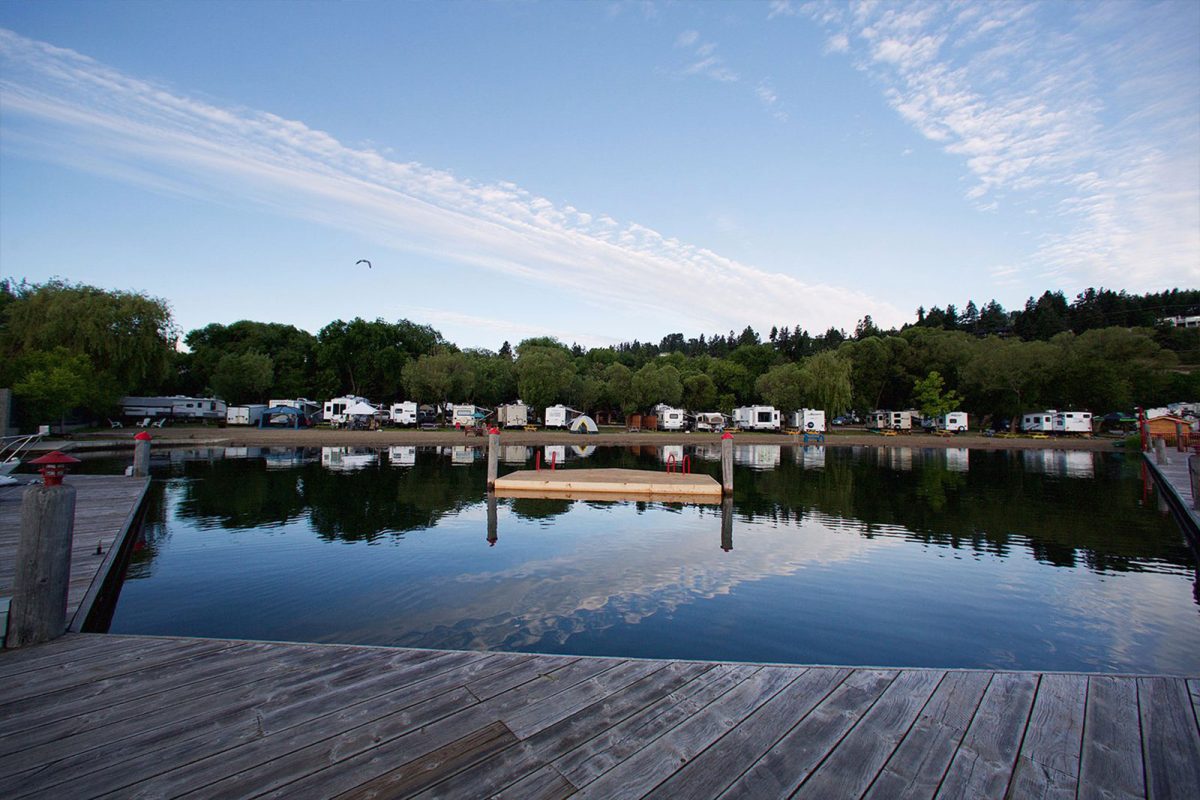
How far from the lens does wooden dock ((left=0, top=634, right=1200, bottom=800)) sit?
130 inches

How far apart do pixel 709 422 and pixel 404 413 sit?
34035mm

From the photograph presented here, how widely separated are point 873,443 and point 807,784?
177 ft

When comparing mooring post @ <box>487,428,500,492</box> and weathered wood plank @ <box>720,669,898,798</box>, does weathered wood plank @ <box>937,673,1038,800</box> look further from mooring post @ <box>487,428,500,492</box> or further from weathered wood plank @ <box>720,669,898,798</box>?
mooring post @ <box>487,428,500,492</box>

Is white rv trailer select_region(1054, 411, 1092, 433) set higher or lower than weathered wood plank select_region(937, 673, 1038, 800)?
higher

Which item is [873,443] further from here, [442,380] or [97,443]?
[97,443]

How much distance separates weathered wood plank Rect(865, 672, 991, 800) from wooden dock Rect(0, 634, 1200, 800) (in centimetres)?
1

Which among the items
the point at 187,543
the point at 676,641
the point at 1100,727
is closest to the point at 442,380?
the point at 187,543

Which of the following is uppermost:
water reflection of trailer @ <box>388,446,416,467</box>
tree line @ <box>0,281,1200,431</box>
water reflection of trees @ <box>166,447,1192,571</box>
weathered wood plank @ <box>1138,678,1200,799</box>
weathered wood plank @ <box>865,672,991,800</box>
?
tree line @ <box>0,281,1200,431</box>

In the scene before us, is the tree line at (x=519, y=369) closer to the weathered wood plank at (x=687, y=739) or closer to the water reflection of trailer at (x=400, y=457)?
the water reflection of trailer at (x=400, y=457)

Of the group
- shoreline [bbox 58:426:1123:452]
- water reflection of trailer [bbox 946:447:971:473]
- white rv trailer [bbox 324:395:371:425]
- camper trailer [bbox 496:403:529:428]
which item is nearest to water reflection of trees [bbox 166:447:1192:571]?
water reflection of trailer [bbox 946:447:971:473]

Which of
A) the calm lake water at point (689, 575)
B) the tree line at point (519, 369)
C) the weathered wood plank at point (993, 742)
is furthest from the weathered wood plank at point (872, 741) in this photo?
the tree line at point (519, 369)

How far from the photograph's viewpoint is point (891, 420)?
234 ft

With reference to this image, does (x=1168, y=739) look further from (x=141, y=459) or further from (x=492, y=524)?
(x=141, y=459)

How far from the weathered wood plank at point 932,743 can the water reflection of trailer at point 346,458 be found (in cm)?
2631
